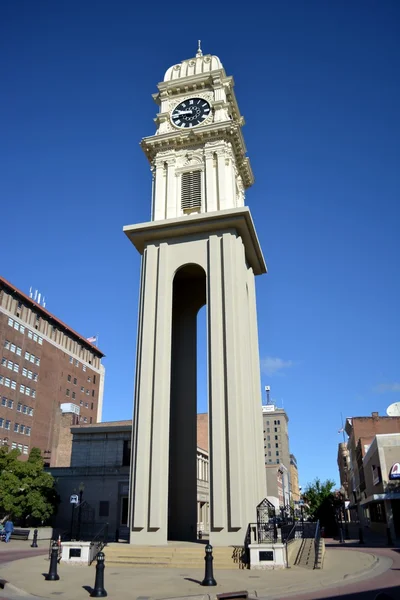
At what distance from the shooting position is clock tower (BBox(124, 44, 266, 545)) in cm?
2380

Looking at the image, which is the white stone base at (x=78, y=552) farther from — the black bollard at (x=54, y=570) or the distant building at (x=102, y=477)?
the distant building at (x=102, y=477)

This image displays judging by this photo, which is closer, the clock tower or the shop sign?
the clock tower

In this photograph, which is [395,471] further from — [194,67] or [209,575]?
[194,67]

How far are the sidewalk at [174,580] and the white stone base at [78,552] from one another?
0.53 metres

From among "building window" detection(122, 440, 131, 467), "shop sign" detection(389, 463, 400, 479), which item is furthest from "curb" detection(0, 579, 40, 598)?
"shop sign" detection(389, 463, 400, 479)

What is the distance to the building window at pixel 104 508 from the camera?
4500cm

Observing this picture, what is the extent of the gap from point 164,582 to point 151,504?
26.4 feet

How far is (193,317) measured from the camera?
109ft

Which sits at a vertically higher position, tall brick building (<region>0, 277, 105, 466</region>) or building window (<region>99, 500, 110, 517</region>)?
tall brick building (<region>0, 277, 105, 466</region>)

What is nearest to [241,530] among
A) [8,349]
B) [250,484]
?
[250,484]

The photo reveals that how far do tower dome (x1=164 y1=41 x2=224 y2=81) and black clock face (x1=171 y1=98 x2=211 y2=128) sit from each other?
2844 mm

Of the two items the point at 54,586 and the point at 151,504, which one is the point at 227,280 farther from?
the point at 54,586

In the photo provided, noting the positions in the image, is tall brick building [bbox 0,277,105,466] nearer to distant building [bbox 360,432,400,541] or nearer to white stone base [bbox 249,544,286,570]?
distant building [bbox 360,432,400,541]


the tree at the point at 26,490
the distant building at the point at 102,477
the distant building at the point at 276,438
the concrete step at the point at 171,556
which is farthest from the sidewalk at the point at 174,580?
the distant building at the point at 276,438
